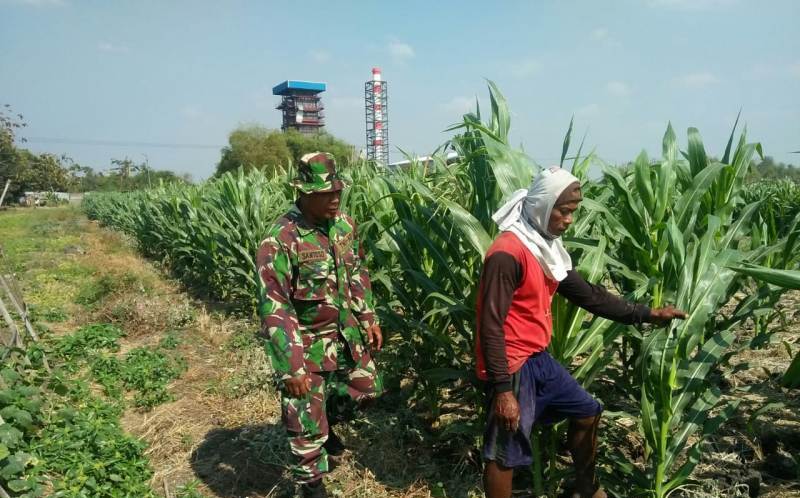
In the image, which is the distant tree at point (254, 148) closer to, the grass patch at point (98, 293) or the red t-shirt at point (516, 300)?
the grass patch at point (98, 293)

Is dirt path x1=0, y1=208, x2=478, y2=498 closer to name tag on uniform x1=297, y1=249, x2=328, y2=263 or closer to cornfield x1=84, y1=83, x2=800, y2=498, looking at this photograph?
cornfield x1=84, y1=83, x2=800, y2=498

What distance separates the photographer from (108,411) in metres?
3.83

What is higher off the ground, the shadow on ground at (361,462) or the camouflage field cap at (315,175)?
the camouflage field cap at (315,175)

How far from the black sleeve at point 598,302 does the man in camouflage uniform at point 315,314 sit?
3.62 feet

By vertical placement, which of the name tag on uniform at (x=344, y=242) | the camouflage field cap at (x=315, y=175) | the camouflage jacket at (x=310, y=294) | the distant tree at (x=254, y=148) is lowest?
the camouflage jacket at (x=310, y=294)

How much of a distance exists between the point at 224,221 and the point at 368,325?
4626 millimetres

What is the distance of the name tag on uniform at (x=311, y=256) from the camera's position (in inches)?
103

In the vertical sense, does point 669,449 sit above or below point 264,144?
below

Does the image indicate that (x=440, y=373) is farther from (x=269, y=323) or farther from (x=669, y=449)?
(x=669, y=449)

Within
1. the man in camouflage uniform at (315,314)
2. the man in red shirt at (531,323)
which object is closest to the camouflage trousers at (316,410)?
the man in camouflage uniform at (315,314)

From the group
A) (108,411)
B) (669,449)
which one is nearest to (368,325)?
(669,449)

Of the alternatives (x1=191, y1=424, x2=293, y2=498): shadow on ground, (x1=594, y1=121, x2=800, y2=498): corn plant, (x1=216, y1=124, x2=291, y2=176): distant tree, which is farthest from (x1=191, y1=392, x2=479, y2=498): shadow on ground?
(x1=216, y1=124, x2=291, y2=176): distant tree

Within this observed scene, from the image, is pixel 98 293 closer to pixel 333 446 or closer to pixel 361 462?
pixel 333 446

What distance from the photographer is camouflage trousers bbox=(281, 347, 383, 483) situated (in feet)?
8.40
